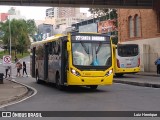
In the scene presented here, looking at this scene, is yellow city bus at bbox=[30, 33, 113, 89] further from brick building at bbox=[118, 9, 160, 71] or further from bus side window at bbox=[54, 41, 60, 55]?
brick building at bbox=[118, 9, 160, 71]

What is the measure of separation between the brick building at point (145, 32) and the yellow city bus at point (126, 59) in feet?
26.9

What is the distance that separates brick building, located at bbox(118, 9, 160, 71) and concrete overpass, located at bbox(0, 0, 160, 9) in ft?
5.92

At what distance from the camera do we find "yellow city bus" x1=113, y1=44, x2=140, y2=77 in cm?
3609

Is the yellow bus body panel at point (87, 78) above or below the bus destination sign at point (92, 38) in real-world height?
below

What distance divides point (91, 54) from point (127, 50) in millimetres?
16535

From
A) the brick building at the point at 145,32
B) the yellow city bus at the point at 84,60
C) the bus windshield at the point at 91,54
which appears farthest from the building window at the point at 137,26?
the bus windshield at the point at 91,54

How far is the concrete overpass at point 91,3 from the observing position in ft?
129

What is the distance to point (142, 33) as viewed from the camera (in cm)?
4734

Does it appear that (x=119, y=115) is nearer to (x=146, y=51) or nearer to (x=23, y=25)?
(x=146, y=51)

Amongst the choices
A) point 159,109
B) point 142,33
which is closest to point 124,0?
point 142,33

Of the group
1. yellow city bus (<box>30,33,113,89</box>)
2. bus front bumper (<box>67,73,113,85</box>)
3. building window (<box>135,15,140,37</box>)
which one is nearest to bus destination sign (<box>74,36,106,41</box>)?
yellow city bus (<box>30,33,113,89</box>)

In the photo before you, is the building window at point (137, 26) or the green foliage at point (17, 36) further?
the green foliage at point (17, 36)

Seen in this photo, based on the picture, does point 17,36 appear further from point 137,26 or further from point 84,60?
point 84,60

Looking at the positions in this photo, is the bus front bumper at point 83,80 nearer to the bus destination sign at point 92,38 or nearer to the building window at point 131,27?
the bus destination sign at point 92,38
